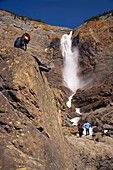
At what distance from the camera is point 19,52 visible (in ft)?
12.3

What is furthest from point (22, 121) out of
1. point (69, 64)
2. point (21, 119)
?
point (69, 64)

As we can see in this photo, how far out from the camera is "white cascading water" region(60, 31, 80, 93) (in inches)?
1586

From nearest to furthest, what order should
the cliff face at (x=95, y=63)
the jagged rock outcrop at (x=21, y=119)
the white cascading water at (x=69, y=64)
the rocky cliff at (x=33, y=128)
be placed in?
1. the jagged rock outcrop at (x=21, y=119)
2. the rocky cliff at (x=33, y=128)
3. the cliff face at (x=95, y=63)
4. the white cascading water at (x=69, y=64)

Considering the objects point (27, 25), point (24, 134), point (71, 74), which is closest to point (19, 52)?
point (24, 134)

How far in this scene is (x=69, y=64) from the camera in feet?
144

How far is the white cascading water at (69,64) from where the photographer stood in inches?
1586

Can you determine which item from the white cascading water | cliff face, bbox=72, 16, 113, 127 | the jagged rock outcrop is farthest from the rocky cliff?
the white cascading water

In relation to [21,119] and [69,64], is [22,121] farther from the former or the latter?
[69,64]

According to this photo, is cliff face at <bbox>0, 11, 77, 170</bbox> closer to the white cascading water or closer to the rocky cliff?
the rocky cliff

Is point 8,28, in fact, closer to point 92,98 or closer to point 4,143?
point 92,98

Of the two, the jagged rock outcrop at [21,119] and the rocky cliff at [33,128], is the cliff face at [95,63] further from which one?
the jagged rock outcrop at [21,119]

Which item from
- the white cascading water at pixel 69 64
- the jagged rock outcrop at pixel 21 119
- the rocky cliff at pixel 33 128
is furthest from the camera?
the white cascading water at pixel 69 64

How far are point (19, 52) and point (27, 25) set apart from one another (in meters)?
50.7

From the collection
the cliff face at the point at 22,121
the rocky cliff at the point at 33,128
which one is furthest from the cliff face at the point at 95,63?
the cliff face at the point at 22,121
